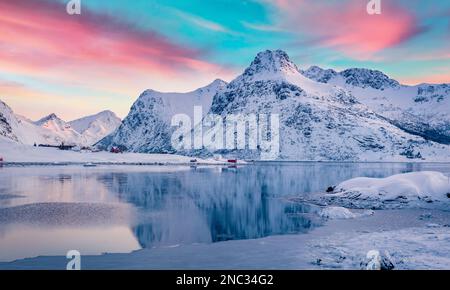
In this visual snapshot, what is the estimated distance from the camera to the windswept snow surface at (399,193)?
3759 cm

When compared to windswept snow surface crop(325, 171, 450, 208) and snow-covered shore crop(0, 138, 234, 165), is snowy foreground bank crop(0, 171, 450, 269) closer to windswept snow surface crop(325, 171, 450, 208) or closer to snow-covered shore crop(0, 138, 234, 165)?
windswept snow surface crop(325, 171, 450, 208)

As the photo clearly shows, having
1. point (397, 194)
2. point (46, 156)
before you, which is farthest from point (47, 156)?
point (397, 194)

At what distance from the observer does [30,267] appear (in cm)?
1570

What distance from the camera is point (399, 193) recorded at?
3994cm

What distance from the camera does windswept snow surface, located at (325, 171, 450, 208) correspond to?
A: 3759cm

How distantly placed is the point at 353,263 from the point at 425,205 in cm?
2430

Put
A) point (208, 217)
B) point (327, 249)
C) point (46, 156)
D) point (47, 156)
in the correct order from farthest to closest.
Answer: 1. point (47, 156)
2. point (46, 156)
3. point (208, 217)
4. point (327, 249)

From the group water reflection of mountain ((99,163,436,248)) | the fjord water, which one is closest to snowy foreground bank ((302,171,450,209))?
the fjord water

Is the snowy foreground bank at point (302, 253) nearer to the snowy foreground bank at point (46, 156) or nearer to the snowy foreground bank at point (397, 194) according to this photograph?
the snowy foreground bank at point (397, 194)

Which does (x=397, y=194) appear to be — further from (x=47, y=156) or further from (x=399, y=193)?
(x=47, y=156)

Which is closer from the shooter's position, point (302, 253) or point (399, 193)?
point (302, 253)

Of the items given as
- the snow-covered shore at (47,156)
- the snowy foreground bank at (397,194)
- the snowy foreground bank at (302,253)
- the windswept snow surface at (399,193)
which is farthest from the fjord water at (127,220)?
the snow-covered shore at (47,156)

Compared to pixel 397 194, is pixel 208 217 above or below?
below
